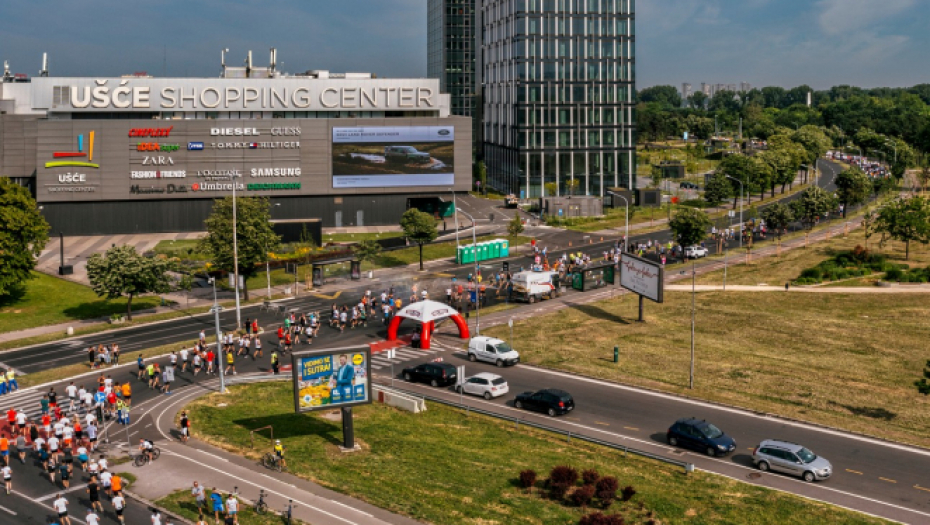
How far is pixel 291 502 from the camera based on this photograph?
114 ft

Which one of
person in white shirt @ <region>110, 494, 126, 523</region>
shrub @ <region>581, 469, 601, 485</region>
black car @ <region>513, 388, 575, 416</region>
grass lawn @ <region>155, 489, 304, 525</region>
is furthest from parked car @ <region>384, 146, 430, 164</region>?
person in white shirt @ <region>110, 494, 126, 523</region>

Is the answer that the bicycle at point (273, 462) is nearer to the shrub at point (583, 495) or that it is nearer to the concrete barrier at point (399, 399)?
the concrete barrier at point (399, 399)

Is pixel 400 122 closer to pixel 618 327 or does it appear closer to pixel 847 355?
pixel 618 327

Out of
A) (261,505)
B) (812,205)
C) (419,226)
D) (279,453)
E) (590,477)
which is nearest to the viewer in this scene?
(261,505)

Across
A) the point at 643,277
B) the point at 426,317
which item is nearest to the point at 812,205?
the point at 643,277

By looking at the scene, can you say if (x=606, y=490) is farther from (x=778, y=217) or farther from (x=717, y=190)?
(x=717, y=190)

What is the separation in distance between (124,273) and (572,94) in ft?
295

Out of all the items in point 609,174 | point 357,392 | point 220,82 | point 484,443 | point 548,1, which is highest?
point 548,1

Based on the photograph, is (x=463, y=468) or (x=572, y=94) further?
(x=572, y=94)

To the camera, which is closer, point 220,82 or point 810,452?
point 810,452

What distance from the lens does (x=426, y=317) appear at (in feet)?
220

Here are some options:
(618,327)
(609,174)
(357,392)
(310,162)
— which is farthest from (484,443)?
(609,174)

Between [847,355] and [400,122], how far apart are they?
74.9 m

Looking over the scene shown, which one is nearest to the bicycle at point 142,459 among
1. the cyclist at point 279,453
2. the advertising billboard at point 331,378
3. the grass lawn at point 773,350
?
the cyclist at point 279,453
